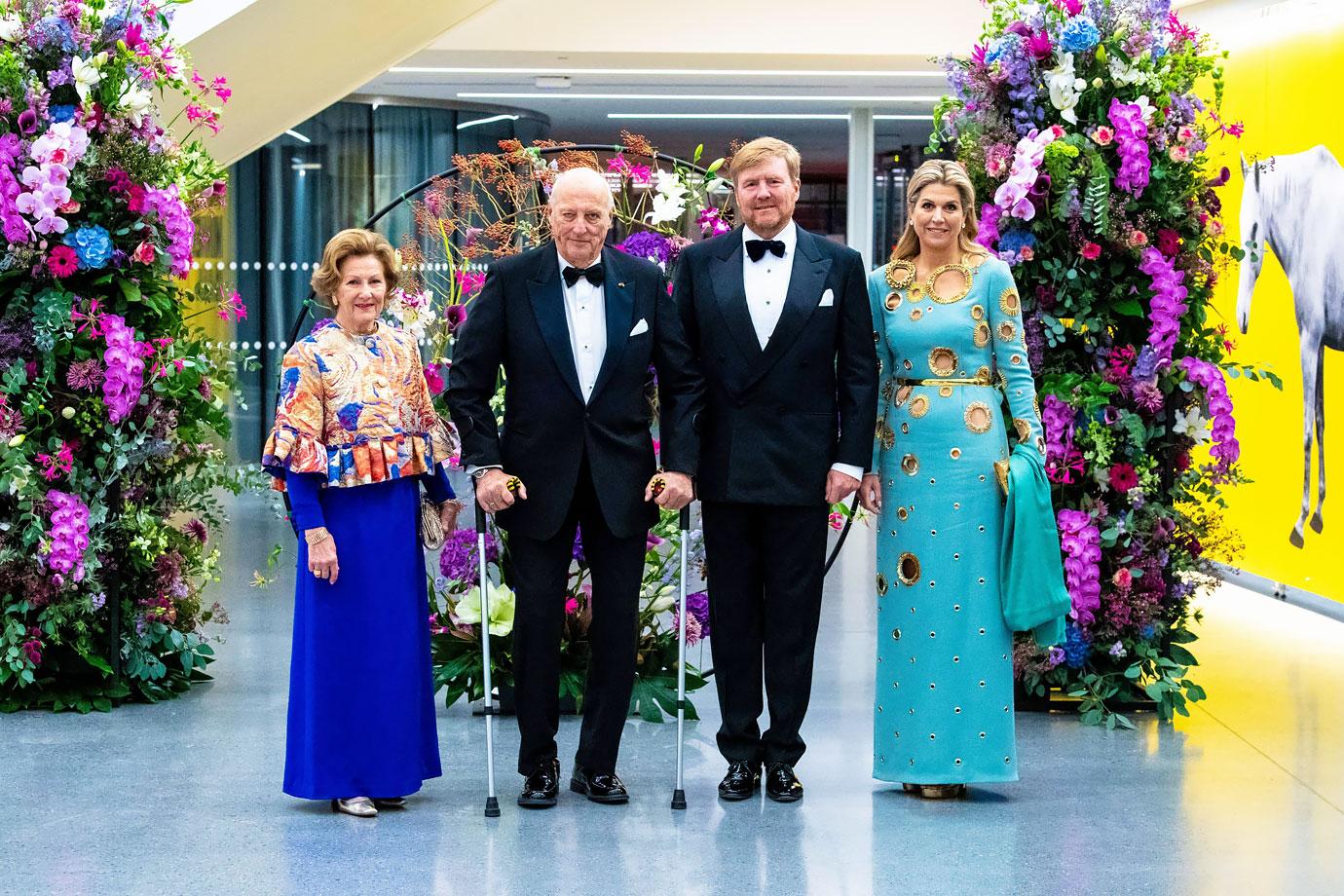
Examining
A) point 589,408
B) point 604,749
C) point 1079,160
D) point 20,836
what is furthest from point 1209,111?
point 20,836

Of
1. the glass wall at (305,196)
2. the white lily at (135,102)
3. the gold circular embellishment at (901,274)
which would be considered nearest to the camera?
the gold circular embellishment at (901,274)

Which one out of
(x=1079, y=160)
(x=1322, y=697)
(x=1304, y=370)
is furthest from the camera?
(x=1304, y=370)

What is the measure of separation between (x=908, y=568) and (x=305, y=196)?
35.8ft

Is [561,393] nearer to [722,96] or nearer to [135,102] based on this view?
[135,102]

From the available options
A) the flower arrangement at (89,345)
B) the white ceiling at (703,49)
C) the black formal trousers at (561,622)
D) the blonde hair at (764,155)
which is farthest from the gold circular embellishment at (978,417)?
the white ceiling at (703,49)

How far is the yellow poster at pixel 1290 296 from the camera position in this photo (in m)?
7.70

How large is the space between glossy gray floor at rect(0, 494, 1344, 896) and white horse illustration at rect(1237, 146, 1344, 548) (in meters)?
2.60

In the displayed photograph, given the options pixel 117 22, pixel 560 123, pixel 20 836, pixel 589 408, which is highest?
pixel 560 123

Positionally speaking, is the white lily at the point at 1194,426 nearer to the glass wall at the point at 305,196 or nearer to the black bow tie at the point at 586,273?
the black bow tie at the point at 586,273

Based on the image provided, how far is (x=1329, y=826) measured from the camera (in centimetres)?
416

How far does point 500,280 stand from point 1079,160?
2070 mm

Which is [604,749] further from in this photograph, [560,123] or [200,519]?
[560,123]

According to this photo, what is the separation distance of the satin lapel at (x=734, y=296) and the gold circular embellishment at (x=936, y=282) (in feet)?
1.62

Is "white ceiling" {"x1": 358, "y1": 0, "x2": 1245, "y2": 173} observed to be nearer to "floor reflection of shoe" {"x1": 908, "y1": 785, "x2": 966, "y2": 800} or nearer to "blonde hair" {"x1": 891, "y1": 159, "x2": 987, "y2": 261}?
→ "blonde hair" {"x1": 891, "y1": 159, "x2": 987, "y2": 261}
